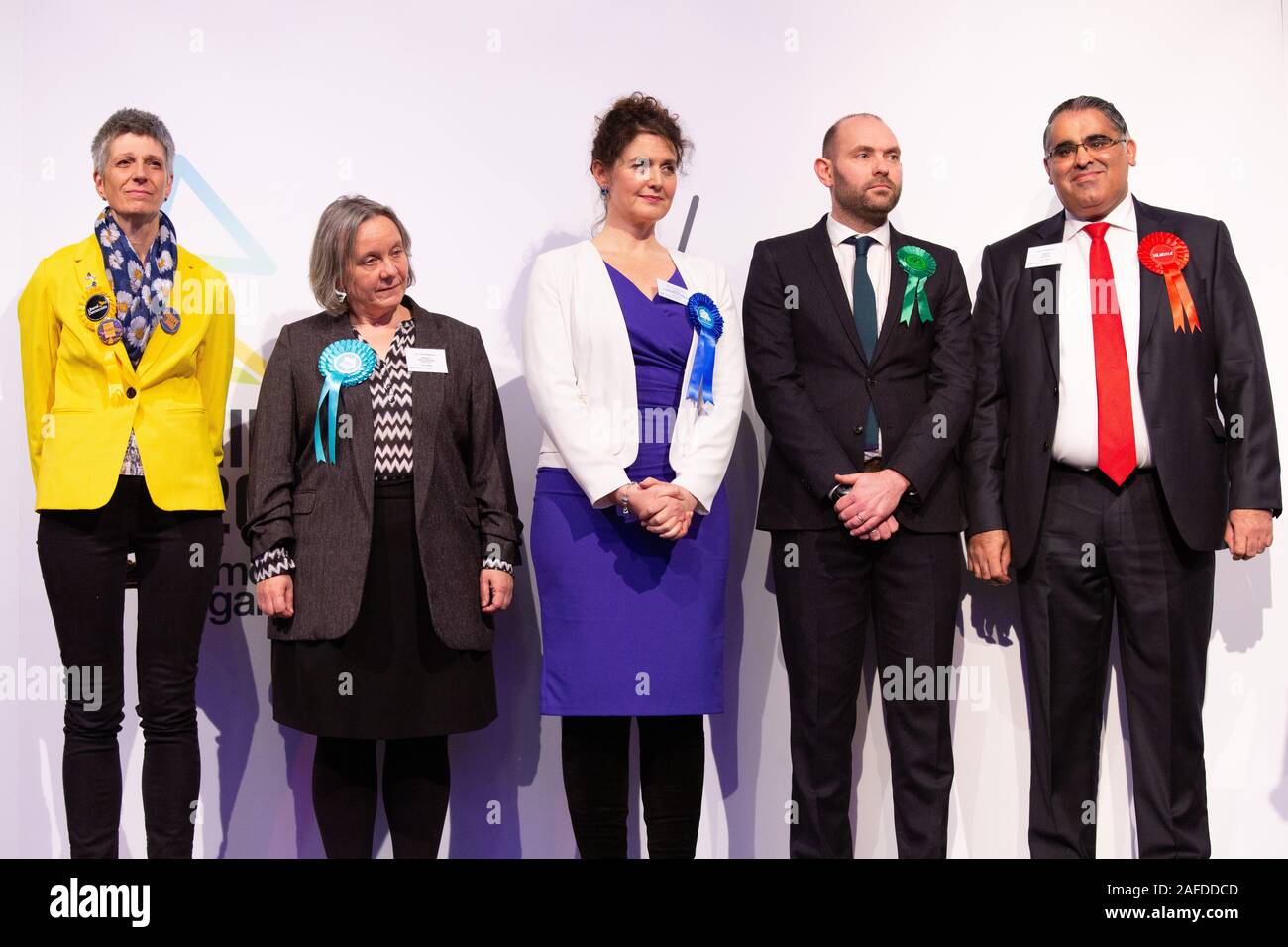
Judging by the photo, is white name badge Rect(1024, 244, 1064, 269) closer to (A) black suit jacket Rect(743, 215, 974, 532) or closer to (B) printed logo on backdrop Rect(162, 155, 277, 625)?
(A) black suit jacket Rect(743, 215, 974, 532)

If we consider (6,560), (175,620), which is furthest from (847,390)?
(6,560)

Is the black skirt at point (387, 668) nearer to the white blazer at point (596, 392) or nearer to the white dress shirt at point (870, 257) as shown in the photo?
the white blazer at point (596, 392)

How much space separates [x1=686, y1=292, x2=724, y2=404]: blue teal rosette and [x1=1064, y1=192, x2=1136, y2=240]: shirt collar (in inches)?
39.2

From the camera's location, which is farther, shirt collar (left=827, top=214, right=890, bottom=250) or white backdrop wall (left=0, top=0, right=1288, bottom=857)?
white backdrop wall (left=0, top=0, right=1288, bottom=857)

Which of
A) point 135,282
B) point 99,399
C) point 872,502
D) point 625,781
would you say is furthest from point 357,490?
point 872,502

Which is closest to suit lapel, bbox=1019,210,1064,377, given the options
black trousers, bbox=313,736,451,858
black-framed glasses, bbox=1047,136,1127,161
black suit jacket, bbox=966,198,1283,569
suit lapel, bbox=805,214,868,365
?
black suit jacket, bbox=966,198,1283,569

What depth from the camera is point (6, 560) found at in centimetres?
340

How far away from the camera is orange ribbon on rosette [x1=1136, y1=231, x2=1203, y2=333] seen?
3008mm

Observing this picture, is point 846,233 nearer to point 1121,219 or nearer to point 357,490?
point 1121,219

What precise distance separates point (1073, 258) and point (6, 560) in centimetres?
305

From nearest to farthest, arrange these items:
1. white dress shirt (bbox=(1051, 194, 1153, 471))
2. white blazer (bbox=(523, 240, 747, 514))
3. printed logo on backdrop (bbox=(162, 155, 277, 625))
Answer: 1. white blazer (bbox=(523, 240, 747, 514))
2. white dress shirt (bbox=(1051, 194, 1153, 471))
3. printed logo on backdrop (bbox=(162, 155, 277, 625))

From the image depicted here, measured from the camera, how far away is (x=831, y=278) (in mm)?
3031
